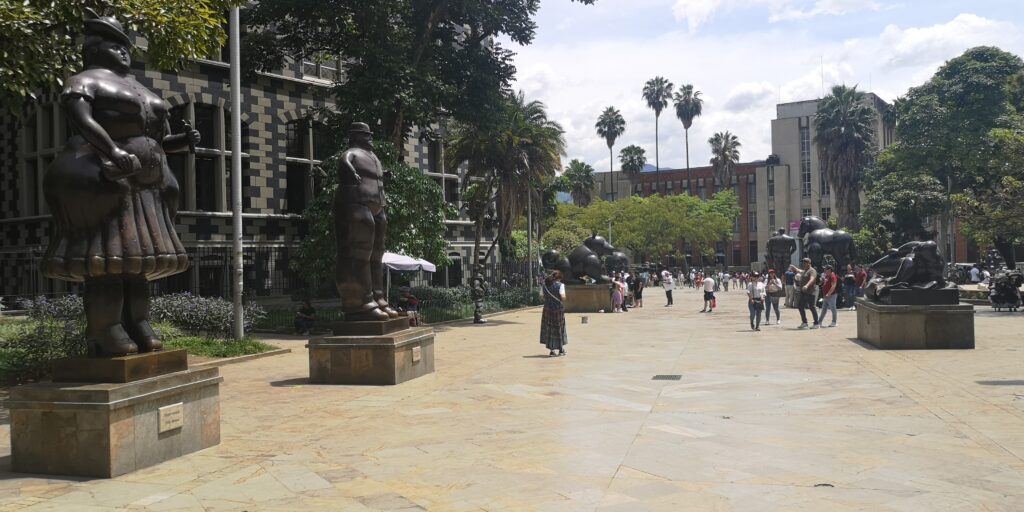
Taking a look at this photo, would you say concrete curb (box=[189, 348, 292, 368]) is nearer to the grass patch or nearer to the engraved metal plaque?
the grass patch

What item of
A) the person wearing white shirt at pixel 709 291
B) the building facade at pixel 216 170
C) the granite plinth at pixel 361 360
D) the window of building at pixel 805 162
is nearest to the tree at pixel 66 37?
the granite plinth at pixel 361 360

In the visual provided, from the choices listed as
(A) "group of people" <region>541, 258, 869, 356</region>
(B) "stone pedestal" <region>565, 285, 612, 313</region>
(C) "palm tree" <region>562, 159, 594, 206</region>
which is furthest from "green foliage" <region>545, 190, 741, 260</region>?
(B) "stone pedestal" <region>565, 285, 612, 313</region>

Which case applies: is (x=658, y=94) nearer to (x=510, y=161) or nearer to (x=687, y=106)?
(x=687, y=106)

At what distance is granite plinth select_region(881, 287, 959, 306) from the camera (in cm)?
1566

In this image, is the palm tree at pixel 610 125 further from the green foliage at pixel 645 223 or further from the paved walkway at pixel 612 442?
the paved walkway at pixel 612 442

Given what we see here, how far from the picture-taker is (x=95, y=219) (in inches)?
267

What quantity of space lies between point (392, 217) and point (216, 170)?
8.18m

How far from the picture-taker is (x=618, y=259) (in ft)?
121

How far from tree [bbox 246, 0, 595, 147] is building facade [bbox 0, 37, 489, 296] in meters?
2.10

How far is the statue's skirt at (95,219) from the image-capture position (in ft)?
22.1

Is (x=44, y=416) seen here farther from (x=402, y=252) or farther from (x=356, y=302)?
(x=402, y=252)

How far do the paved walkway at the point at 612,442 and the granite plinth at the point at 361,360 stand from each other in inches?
15.9

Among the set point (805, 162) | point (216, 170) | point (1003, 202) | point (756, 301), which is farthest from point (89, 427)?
point (805, 162)

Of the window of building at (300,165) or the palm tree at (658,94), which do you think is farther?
the palm tree at (658,94)
